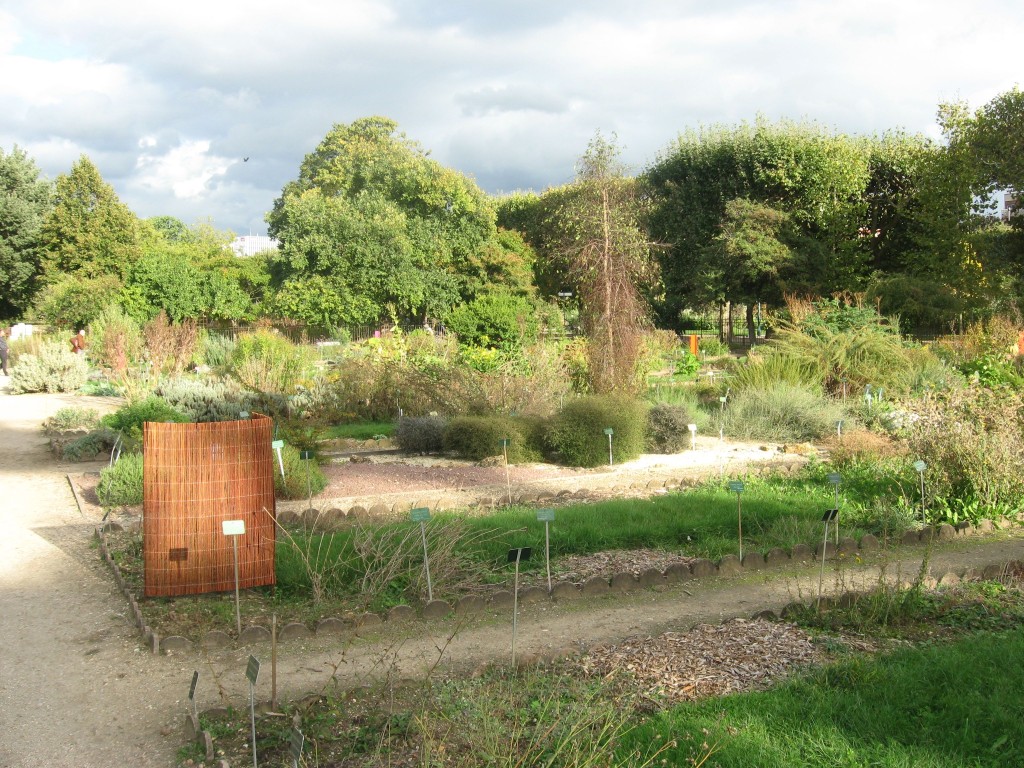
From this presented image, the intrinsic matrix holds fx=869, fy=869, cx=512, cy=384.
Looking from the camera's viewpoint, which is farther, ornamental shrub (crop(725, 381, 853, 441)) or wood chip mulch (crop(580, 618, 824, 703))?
ornamental shrub (crop(725, 381, 853, 441))

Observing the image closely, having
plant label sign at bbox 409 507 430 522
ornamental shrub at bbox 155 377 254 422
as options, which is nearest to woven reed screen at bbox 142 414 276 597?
plant label sign at bbox 409 507 430 522

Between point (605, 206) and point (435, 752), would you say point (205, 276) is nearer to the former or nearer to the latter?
point (605, 206)

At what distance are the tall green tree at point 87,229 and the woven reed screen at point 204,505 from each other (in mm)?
32891

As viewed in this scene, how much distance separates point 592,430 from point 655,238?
21980mm

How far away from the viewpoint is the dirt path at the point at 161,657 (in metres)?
4.08

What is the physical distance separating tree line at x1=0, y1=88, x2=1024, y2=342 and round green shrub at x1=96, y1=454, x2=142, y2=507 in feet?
36.2

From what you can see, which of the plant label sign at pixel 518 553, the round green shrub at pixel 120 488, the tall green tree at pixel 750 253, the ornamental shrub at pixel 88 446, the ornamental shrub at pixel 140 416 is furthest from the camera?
the tall green tree at pixel 750 253

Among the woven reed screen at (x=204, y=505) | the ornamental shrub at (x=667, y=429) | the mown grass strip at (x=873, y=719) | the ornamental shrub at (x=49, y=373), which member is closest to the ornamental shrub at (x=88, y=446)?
the woven reed screen at (x=204, y=505)

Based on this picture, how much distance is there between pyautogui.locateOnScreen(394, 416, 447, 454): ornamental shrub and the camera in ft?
36.6

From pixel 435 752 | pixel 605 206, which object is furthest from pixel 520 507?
pixel 605 206

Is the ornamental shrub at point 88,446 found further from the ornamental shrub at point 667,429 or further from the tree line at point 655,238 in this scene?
the tree line at point 655,238

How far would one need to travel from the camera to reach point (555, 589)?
226 inches

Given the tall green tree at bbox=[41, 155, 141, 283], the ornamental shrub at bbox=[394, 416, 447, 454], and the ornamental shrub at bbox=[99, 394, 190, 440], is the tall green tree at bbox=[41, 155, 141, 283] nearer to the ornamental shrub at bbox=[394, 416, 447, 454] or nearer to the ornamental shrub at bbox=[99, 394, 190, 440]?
the ornamental shrub at bbox=[99, 394, 190, 440]

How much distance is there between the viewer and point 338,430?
13.1 meters
